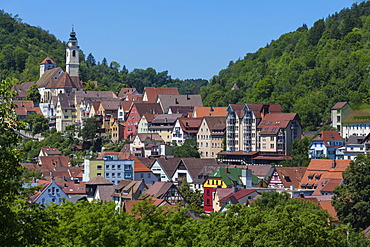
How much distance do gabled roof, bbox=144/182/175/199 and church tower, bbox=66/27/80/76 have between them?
77.8 m

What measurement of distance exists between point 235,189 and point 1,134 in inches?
2043

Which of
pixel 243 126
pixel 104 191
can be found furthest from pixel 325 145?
pixel 104 191

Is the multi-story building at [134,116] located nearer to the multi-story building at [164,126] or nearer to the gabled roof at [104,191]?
the multi-story building at [164,126]

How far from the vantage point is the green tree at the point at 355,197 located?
52719 millimetres

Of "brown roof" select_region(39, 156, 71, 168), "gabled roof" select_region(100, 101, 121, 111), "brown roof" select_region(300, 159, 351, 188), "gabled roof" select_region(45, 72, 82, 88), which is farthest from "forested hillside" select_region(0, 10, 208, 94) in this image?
"brown roof" select_region(300, 159, 351, 188)

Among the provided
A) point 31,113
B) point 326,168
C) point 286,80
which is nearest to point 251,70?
point 286,80

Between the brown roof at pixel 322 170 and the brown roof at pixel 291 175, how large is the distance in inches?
33.3

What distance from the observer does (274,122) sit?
93.4 meters

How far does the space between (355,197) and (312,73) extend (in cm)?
7382

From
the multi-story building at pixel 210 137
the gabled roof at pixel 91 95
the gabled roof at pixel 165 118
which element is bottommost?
the multi-story building at pixel 210 137

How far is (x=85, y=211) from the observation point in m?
36.9

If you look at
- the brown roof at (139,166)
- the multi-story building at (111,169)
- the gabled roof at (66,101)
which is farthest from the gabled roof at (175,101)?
the multi-story building at (111,169)

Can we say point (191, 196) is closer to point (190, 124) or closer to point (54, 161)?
point (54, 161)

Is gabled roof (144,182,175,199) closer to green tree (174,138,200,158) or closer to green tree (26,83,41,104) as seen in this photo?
green tree (174,138,200,158)
